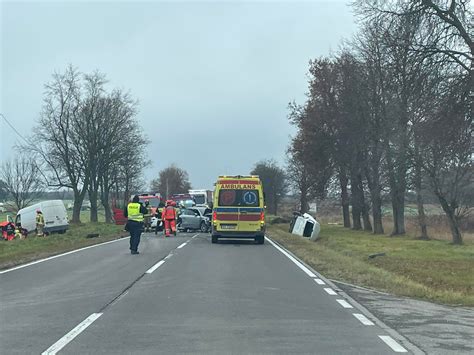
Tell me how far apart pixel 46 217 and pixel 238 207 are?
1920 centimetres

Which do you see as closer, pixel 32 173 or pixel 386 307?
pixel 386 307

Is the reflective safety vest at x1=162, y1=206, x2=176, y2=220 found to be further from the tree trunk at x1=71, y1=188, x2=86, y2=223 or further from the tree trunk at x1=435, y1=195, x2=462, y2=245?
the tree trunk at x1=71, y1=188, x2=86, y2=223

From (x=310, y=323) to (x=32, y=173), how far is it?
2592 inches

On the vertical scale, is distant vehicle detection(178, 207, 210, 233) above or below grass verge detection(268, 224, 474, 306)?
above

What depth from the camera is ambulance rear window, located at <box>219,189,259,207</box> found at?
25.8 m

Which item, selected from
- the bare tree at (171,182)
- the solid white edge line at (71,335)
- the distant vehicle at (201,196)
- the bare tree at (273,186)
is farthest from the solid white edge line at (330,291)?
the bare tree at (171,182)

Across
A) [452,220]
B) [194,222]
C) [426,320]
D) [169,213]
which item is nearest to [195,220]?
[194,222]

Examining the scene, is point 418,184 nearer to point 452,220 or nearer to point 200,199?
point 452,220

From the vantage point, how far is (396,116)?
3262 cm

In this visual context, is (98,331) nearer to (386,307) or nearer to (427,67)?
(386,307)

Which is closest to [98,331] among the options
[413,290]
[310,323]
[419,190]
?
[310,323]

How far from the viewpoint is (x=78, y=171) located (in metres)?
59.1

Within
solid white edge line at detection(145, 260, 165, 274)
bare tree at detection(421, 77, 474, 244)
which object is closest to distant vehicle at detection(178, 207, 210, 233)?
bare tree at detection(421, 77, 474, 244)

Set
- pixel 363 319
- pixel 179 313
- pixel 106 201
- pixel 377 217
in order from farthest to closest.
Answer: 1. pixel 106 201
2. pixel 377 217
3. pixel 179 313
4. pixel 363 319
